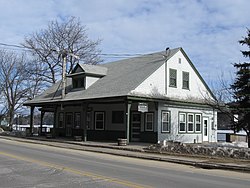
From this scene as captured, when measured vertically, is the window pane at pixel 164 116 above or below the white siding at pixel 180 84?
below

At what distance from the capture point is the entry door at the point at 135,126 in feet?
93.8

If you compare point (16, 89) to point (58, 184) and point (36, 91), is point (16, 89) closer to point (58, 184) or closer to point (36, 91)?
point (36, 91)

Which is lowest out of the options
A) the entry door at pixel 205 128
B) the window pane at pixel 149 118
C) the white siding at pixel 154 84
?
the entry door at pixel 205 128

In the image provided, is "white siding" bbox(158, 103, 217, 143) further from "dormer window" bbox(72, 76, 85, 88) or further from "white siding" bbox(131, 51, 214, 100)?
"dormer window" bbox(72, 76, 85, 88)

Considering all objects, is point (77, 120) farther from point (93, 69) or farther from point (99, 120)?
point (93, 69)

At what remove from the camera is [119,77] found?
30062 millimetres

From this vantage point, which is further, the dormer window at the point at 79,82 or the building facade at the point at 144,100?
the dormer window at the point at 79,82

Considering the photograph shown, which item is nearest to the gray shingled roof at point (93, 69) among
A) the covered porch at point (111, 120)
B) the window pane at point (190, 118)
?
the covered porch at point (111, 120)

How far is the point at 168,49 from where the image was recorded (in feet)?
98.0

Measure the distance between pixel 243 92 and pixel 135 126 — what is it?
405 inches

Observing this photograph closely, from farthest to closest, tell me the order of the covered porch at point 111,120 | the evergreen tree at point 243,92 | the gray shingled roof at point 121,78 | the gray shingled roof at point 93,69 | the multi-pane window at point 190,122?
the gray shingled roof at point 93,69 < the multi-pane window at point 190,122 < the covered porch at point 111,120 < the gray shingled roof at point 121,78 < the evergreen tree at point 243,92

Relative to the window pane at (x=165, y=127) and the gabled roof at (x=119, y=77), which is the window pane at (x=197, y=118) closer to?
the window pane at (x=165, y=127)

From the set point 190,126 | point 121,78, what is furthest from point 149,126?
point 121,78

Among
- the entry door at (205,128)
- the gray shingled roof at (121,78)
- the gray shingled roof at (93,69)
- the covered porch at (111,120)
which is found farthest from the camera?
the gray shingled roof at (93,69)
